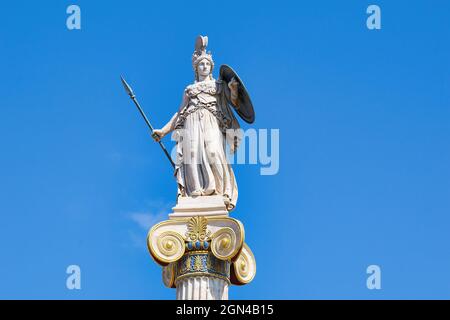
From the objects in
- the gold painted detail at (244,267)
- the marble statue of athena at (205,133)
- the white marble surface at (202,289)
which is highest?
the marble statue of athena at (205,133)

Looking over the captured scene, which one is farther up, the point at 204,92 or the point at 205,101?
the point at 204,92

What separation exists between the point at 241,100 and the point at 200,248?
3.97 meters

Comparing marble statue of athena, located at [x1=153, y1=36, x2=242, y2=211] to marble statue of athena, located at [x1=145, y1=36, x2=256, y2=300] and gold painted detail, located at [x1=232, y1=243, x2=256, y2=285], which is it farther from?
gold painted detail, located at [x1=232, y1=243, x2=256, y2=285]

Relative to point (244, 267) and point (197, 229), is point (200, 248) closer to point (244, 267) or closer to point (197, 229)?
point (197, 229)

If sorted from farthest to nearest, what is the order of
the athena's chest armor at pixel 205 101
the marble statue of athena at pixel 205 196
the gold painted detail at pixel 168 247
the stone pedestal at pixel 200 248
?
1. the athena's chest armor at pixel 205 101
2. the gold painted detail at pixel 168 247
3. the marble statue of athena at pixel 205 196
4. the stone pedestal at pixel 200 248

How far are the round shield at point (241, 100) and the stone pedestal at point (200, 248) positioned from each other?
236 cm

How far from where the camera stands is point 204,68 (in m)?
33.8

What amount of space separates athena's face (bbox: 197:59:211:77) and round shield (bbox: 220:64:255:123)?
392 mm

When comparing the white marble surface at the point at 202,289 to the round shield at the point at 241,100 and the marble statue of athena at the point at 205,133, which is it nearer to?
the marble statue of athena at the point at 205,133

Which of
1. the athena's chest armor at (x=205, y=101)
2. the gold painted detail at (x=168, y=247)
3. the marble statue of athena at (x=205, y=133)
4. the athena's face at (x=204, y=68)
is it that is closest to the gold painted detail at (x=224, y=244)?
the gold painted detail at (x=168, y=247)

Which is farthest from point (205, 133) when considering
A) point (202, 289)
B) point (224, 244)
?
point (202, 289)

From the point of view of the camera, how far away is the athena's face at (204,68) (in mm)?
33812

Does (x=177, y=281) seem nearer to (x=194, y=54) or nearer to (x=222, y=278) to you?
(x=222, y=278)
